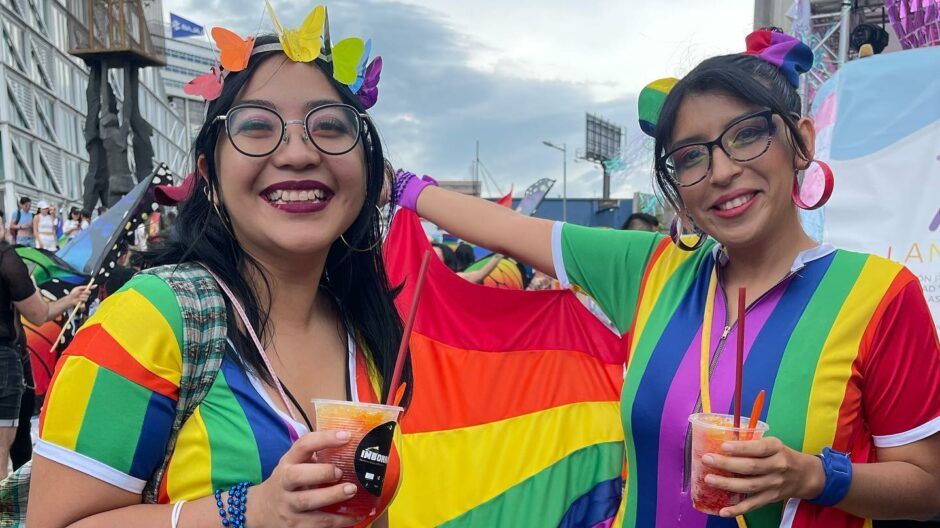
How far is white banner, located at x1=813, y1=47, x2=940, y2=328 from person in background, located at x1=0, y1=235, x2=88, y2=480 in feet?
15.3

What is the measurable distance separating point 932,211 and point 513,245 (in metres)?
2.79

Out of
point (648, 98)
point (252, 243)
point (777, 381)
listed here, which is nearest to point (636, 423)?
point (777, 381)

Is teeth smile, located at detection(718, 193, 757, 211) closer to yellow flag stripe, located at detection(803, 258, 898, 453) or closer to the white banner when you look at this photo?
yellow flag stripe, located at detection(803, 258, 898, 453)

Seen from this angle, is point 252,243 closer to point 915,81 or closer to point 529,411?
point 529,411

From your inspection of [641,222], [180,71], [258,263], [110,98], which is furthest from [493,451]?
[180,71]

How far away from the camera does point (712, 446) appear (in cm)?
146

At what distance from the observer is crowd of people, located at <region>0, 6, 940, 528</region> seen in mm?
1155

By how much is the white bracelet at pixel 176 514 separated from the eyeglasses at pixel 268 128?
2.08 feet

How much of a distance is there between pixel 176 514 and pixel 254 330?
1.20 feet

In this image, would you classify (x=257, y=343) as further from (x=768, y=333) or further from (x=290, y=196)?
Result: (x=768, y=333)

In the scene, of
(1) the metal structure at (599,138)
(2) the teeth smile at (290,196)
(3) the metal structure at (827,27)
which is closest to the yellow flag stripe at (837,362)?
(2) the teeth smile at (290,196)

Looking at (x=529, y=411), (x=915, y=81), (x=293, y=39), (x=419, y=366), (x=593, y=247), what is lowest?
(x=529, y=411)

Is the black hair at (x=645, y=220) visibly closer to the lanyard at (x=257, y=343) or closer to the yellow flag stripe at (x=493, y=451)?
the yellow flag stripe at (x=493, y=451)

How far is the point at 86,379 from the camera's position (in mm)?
1122
